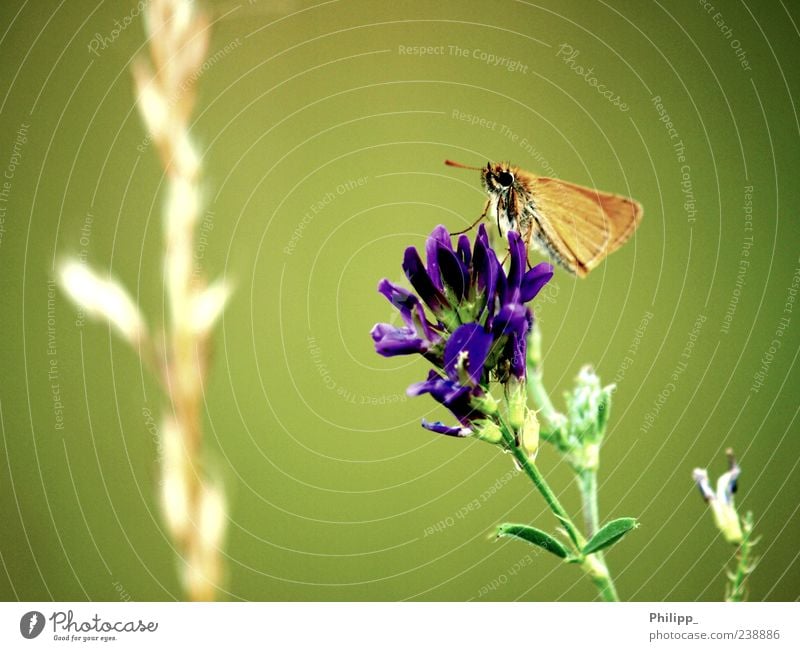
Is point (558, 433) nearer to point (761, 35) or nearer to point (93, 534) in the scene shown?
point (93, 534)

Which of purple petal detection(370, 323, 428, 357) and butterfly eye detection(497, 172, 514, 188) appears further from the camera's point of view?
butterfly eye detection(497, 172, 514, 188)

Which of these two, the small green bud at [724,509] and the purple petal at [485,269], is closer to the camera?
the purple petal at [485,269]

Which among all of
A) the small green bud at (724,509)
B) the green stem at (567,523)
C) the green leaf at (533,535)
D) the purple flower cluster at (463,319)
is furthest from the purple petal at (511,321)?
the small green bud at (724,509)

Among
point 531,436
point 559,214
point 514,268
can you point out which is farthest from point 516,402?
point 559,214

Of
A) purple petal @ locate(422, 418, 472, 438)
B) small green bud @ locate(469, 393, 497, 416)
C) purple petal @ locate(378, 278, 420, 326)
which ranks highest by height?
purple petal @ locate(378, 278, 420, 326)

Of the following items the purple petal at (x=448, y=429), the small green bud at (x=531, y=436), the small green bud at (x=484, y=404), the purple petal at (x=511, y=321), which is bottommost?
the small green bud at (x=531, y=436)

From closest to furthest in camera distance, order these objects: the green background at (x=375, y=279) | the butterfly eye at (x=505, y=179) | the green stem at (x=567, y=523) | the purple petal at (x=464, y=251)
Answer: the green stem at (x=567, y=523), the purple petal at (x=464, y=251), the butterfly eye at (x=505, y=179), the green background at (x=375, y=279)

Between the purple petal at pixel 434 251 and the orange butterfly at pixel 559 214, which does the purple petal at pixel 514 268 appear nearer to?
the purple petal at pixel 434 251

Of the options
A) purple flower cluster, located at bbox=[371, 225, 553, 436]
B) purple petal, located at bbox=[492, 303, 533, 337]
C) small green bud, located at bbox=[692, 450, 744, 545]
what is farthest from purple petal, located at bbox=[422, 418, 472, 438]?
small green bud, located at bbox=[692, 450, 744, 545]

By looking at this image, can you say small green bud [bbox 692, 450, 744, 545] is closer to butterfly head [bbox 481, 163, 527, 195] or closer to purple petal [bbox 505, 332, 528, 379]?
purple petal [bbox 505, 332, 528, 379]
